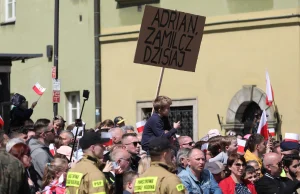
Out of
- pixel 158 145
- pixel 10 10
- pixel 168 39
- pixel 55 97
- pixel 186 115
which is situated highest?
pixel 10 10

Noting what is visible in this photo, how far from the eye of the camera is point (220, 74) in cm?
2514

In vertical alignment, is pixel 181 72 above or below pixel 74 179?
above

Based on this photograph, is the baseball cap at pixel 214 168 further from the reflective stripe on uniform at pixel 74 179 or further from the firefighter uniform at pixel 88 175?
the reflective stripe on uniform at pixel 74 179

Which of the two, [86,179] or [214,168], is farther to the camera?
[214,168]

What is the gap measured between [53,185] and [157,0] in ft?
48.1

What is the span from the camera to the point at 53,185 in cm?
1257

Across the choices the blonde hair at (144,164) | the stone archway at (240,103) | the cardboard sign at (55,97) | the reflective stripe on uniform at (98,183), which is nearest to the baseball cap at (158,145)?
the reflective stripe on uniform at (98,183)

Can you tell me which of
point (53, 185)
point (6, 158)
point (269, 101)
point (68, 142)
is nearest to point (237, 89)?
point (269, 101)

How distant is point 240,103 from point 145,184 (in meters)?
14.9

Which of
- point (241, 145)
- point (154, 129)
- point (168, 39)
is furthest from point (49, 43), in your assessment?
point (154, 129)

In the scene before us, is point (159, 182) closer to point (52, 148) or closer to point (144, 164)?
point (144, 164)

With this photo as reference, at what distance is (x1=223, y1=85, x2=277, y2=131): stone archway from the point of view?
79.6 feet

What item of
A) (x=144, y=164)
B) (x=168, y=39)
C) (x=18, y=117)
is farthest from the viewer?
(x=18, y=117)

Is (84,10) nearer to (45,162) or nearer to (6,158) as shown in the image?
(45,162)
